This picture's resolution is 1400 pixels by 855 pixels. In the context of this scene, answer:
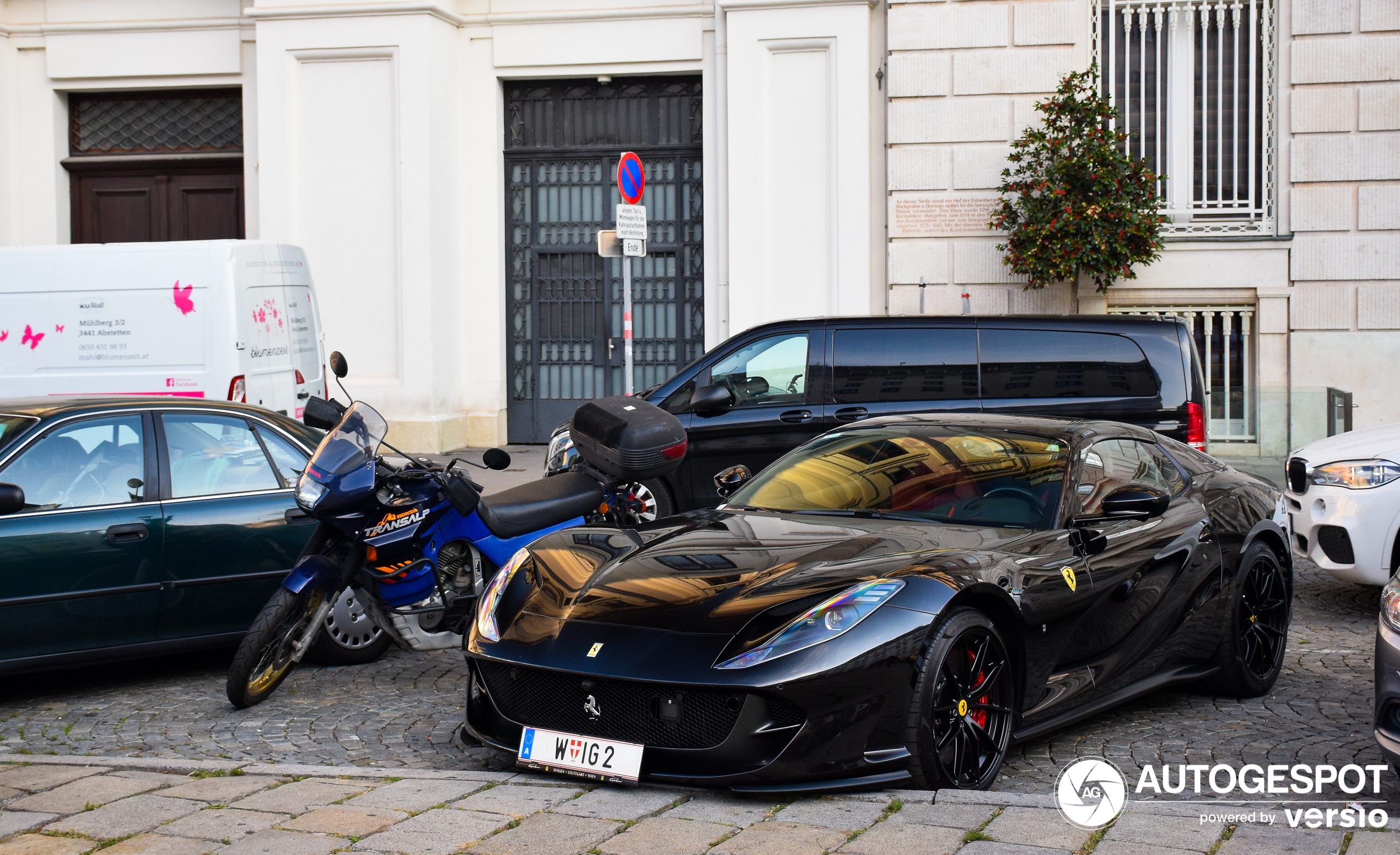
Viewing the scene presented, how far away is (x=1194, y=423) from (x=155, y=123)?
13.7 m

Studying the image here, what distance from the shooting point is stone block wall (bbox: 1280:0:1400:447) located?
47.7 ft

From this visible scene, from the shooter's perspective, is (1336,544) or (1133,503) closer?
(1133,503)

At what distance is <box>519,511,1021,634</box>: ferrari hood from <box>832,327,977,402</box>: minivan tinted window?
431 cm

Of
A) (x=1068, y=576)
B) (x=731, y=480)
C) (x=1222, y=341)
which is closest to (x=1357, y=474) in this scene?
(x=1068, y=576)

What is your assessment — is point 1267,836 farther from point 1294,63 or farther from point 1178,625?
point 1294,63

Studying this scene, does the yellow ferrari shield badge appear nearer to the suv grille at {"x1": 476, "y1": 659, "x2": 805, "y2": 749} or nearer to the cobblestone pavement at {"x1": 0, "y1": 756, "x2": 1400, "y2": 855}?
the cobblestone pavement at {"x1": 0, "y1": 756, "x2": 1400, "y2": 855}

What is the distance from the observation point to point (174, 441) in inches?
261

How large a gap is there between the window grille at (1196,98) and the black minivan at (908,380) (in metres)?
6.16

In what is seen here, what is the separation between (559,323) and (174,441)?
10.5 m

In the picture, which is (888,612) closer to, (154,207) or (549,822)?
(549,822)

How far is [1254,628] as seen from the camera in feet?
20.2

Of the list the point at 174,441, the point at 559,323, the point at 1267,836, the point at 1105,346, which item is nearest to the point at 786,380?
the point at 1105,346

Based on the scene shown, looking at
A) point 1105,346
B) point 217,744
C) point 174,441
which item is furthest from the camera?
point 1105,346

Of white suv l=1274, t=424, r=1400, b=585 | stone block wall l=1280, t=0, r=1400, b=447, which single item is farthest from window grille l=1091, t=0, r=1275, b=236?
white suv l=1274, t=424, r=1400, b=585
